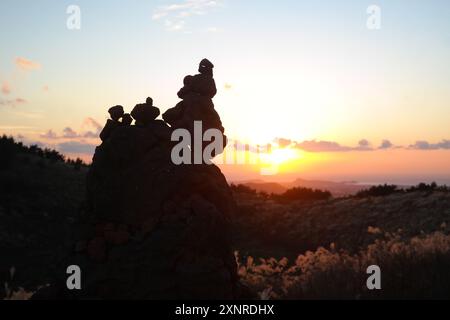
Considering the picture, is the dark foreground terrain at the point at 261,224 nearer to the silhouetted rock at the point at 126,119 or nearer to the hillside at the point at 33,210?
the hillside at the point at 33,210

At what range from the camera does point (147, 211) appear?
10602 millimetres

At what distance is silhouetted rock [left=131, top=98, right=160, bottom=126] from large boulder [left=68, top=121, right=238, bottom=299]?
26 cm

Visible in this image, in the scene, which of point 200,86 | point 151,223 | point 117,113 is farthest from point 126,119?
point 151,223

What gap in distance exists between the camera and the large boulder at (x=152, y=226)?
33.0 ft

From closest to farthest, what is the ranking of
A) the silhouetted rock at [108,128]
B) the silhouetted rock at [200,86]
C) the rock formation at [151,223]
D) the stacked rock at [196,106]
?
the rock formation at [151,223] < the stacked rock at [196,106] < the silhouetted rock at [108,128] < the silhouetted rock at [200,86]

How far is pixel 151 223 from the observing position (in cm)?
1041

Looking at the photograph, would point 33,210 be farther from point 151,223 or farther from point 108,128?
point 151,223

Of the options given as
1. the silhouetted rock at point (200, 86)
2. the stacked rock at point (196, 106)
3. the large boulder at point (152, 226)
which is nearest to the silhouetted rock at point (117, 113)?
the large boulder at point (152, 226)

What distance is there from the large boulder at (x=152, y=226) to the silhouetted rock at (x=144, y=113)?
260 millimetres

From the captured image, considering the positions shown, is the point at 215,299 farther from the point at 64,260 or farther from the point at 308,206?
the point at 308,206

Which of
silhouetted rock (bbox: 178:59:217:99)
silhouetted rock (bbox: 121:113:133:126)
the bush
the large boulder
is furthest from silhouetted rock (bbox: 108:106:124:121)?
the bush

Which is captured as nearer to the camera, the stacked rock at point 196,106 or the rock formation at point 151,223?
the rock formation at point 151,223

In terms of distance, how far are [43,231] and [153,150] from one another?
62.2 feet

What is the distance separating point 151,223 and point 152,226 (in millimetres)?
69
